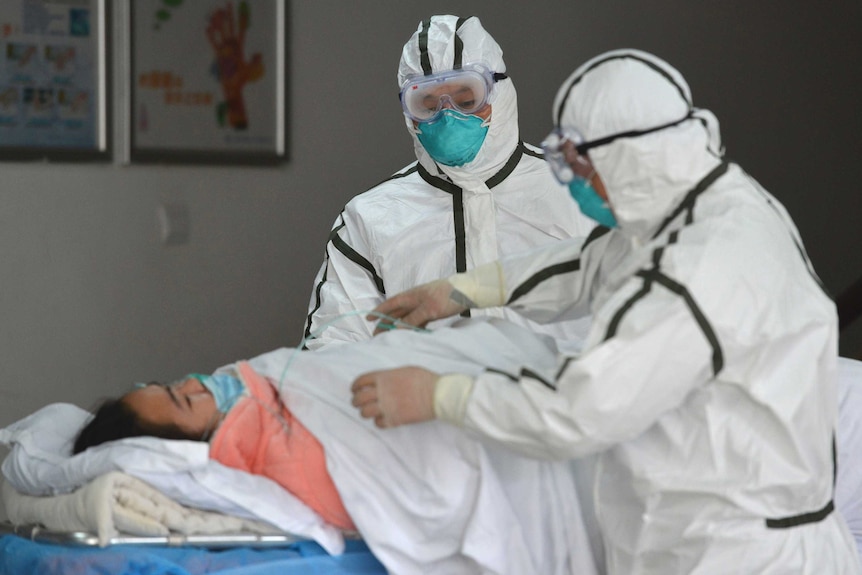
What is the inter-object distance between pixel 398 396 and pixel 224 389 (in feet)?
1.49

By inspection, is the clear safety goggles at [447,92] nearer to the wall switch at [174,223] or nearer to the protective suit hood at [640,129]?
the protective suit hood at [640,129]

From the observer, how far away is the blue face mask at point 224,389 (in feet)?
6.79

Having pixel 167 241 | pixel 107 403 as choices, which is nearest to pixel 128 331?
pixel 167 241

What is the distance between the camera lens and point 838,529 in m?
1.86

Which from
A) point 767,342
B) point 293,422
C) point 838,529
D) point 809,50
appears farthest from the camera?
point 809,50

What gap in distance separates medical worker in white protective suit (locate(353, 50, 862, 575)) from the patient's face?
385 millimetres

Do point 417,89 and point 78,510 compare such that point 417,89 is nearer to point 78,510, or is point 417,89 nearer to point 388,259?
point 388,259

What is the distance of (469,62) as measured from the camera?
9.28 ft

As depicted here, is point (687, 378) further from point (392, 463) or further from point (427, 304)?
point (427, 304)

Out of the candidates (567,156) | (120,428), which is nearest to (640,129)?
(567,156)

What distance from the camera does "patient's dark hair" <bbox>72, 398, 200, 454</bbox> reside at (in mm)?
2070

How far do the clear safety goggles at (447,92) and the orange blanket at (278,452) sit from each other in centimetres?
99

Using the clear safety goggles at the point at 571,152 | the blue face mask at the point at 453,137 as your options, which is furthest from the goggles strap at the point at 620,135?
the blue face mask at the point at 453,137

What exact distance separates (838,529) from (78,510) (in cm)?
123
